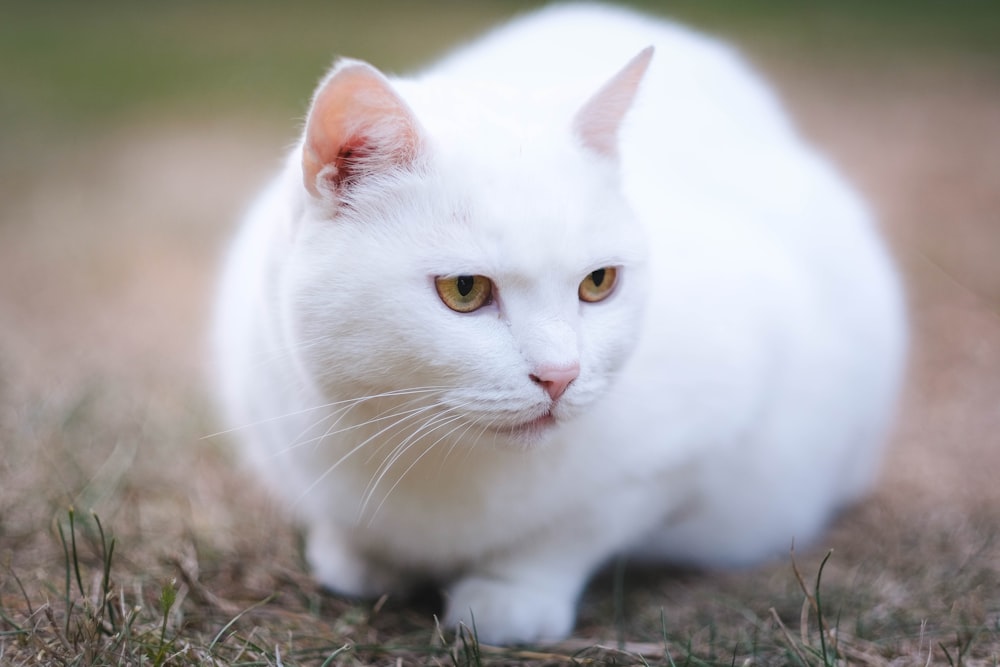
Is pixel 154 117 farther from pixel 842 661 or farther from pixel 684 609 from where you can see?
pixel 842 661

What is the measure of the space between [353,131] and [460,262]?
26 cm

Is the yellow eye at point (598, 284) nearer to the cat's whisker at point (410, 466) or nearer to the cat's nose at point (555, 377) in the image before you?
the cat's nose at point (555, 377)

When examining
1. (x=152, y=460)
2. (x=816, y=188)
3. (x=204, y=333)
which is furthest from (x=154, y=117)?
(x=816, y=188)

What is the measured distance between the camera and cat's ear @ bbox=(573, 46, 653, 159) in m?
1.52

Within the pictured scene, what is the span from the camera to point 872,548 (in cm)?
218

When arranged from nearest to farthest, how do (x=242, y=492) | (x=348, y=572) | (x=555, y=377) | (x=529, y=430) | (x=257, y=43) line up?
(x=555, y=377) → (x=529, y=430) → (x=348, y=572) → (x=242, y=492) → (x=257, y=43)

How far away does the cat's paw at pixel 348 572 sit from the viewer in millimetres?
1910

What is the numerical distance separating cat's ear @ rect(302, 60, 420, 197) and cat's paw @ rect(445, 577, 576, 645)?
31.2 inches

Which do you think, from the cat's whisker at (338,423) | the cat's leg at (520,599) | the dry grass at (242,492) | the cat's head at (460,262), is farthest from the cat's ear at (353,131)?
the cat's leg at (520,599)

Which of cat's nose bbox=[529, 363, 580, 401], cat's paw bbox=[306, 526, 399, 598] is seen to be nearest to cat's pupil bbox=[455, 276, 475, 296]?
cat's nose bbox=[529, 363, 580, 401]

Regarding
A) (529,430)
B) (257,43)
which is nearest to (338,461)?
(529,430)

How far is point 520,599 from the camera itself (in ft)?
5.90

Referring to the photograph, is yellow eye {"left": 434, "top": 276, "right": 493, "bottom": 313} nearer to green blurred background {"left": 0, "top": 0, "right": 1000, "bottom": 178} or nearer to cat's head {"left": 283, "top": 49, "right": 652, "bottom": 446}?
cat's head {"left": 283, "top": 49, "right": 652, "bottom": 446}

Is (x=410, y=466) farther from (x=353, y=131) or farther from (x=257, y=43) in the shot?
(x=257, y=43)
